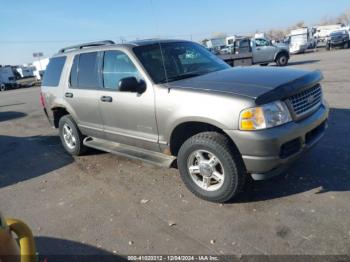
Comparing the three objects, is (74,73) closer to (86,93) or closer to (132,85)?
(86,93)

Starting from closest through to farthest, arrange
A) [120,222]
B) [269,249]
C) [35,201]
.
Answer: [269,249], [120,222], [35,201]

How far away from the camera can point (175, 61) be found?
4.84 meters

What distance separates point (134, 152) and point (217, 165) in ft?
4.59

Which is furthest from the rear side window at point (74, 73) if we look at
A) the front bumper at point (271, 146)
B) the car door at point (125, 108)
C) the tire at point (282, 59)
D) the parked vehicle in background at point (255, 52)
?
the tire at point (282, 59)

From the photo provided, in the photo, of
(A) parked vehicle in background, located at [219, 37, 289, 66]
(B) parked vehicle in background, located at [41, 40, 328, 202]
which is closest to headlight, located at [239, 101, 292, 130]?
(B) parked vehicle in background, located at [41, 40, 328, 202]

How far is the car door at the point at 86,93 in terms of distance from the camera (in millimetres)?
5272

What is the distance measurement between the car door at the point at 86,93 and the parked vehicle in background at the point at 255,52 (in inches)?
637

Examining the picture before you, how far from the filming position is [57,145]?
744cm

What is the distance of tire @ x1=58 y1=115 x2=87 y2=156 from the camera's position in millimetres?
6117

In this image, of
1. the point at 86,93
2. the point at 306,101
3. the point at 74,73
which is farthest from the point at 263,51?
the point at 306,101

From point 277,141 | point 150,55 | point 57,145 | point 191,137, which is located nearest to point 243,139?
point 277,141

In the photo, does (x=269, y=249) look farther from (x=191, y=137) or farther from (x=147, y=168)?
(x=147, y=168)

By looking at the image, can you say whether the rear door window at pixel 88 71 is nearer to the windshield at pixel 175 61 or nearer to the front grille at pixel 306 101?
the windshield at pixel 175 61

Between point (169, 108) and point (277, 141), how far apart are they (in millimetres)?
1353
